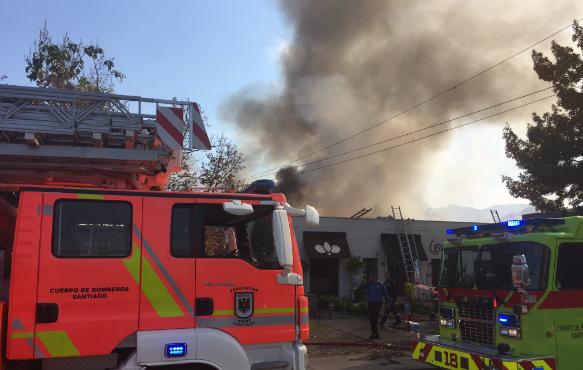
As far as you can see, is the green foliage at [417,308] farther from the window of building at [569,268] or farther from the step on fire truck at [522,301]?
the window of building at [569,268]

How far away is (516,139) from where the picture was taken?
61.1 ft

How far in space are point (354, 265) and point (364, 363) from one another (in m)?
10.7

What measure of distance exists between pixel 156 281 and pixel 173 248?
29cm

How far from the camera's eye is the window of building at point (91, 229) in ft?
12.0

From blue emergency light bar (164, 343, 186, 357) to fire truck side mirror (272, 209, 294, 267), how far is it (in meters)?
1.01

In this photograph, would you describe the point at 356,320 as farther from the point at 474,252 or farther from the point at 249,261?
the point at 249,261

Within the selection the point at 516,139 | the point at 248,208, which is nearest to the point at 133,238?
the point at 248,208

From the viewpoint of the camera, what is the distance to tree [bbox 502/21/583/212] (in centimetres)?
1681

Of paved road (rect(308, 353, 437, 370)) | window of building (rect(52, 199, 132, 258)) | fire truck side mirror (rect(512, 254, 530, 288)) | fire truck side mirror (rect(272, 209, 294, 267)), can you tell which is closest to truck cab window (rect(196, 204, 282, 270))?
fire truck side mirror (rect(272, 209, 294, 267))

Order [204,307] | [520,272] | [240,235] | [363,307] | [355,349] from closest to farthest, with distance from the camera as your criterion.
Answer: [204,307]
[240,235]
[520,272]
[355,349]
[363,307]

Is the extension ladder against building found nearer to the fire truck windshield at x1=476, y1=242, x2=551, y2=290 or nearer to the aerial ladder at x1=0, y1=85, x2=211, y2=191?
the fire truck windshield at x1=476, y1=242, x2=551, y2=290

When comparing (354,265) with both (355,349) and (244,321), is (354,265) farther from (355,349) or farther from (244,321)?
(244,321)

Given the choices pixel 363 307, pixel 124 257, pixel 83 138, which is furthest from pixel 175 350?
pixel 363 307

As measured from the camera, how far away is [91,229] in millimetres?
3756
